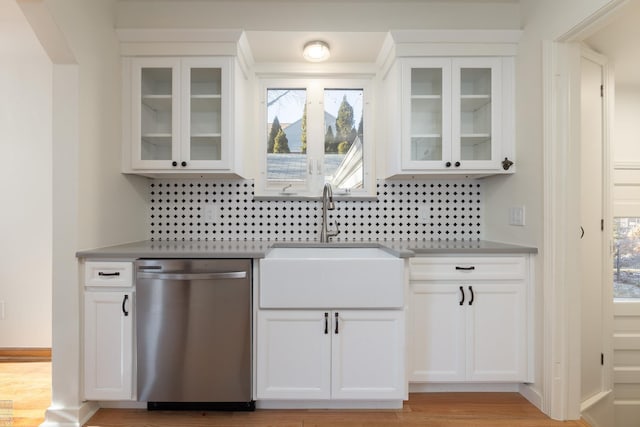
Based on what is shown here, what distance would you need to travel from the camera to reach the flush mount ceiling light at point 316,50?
2.35 meters

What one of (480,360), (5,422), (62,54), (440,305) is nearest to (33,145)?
(62,54)

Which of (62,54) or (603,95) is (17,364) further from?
(603,95)

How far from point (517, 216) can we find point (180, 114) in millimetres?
2236

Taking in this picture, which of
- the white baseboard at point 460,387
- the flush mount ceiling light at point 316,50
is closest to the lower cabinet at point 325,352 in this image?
the white baseboard at point 460,387

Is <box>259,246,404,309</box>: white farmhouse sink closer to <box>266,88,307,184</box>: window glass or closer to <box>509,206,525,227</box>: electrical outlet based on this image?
<box>509,206,525,227</box>: electrical outlet

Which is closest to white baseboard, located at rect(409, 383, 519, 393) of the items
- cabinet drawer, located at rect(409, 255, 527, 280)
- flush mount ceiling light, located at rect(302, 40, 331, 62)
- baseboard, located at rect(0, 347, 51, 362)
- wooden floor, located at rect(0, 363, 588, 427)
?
wooden floor, located at rect(0, 363, 588, 427)

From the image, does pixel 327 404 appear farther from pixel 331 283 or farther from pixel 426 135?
pixel 426 135

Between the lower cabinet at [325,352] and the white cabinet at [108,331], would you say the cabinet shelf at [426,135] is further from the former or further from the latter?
the white cabinet at [108,331]

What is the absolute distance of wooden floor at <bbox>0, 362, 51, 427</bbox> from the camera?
192cm

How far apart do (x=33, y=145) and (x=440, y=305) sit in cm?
319

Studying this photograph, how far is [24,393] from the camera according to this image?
7.17 feet

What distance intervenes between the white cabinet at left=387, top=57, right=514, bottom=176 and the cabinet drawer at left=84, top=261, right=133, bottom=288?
1723 mm

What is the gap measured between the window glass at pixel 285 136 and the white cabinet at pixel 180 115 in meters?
0.43

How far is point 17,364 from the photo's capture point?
2621mm
